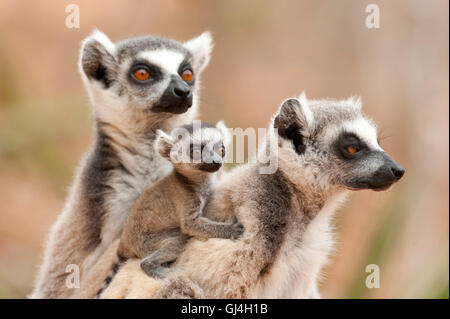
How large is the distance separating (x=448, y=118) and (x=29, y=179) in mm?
4557

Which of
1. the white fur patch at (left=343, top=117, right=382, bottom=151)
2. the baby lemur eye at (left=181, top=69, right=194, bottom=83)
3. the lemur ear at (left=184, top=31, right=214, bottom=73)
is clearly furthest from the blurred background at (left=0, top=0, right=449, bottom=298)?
the white fur patch at (left=343, top=117, right=382, bottom=151)

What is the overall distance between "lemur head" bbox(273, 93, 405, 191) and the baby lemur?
0.39m

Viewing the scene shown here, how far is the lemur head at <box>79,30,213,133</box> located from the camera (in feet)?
13.2

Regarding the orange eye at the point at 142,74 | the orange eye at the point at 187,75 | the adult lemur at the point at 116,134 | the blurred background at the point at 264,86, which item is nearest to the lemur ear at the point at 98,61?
the adult lemur at the point at 116,134

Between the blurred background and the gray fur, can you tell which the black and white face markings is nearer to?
the gray fur

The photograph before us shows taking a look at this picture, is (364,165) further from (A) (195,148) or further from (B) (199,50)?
(B) (199,50)

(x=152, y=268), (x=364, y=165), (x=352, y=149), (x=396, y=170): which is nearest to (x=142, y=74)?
(x=152, y=268)

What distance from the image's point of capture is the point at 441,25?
730cm

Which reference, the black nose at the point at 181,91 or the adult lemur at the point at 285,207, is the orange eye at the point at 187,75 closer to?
the black nose at the point at 181,91

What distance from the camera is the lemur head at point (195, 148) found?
3.36 m
